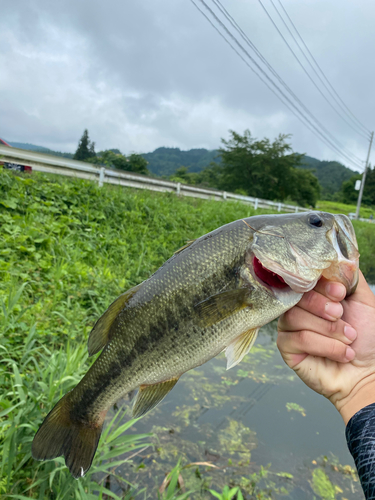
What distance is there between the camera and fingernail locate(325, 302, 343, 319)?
1524 mm

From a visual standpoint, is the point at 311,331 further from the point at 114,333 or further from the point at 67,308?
the point at 67,308

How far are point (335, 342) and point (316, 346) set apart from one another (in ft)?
0.30

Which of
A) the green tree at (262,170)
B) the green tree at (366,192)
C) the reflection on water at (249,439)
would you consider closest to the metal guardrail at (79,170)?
the reflection on water at (249,439)

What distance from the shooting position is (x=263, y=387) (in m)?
4.58

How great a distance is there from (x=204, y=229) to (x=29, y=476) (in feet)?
23.3

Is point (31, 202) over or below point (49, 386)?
over

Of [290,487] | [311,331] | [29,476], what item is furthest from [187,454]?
[311,331]

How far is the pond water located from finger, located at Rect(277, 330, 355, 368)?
1.95 m

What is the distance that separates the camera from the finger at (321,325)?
5.17ft

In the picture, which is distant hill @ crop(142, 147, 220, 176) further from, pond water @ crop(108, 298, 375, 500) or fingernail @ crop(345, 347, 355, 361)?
fingernail @ crop(345, 347, 355, 361)

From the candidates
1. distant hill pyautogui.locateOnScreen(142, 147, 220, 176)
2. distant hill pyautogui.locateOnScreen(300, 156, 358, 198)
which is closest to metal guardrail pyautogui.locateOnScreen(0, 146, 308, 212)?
distant hill pyautogui.locateOnScreen(300, 156, 358, 198)

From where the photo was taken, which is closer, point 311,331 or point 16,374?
point 311,331

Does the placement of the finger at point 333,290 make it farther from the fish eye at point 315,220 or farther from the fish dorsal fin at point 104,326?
the fish dorsal fin at point 104,326

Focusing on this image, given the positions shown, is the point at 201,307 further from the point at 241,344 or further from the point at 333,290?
the point at 333,290
